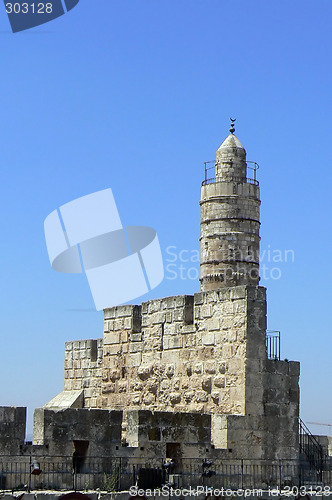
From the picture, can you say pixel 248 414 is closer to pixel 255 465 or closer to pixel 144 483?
pixel 255 465

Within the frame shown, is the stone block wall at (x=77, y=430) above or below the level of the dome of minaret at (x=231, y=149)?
below

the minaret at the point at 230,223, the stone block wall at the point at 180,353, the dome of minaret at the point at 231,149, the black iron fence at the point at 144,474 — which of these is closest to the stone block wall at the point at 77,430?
the black iron fence at the point at 144,474

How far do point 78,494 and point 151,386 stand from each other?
5215mm

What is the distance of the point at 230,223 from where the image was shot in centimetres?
3816

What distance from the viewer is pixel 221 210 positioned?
38312mm

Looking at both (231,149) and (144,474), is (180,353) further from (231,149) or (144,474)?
(231,149)

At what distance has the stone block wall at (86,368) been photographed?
22703 mm

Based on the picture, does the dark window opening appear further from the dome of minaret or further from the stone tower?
the dome of minaret

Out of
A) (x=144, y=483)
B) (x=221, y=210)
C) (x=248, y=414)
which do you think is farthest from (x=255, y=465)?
(x=221, y=210)

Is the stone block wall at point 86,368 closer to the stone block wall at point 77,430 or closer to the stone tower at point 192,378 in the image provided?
the stone tower at point 192,378

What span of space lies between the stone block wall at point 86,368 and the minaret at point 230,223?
13.6 metres

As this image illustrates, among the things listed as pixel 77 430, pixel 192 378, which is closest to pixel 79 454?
pixel 77 430

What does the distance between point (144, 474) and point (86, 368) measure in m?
6.72

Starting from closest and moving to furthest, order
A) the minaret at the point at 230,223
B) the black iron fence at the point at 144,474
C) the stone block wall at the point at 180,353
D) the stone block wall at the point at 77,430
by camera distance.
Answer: the black iron fence at the point at 144,474
the stone block wall at the point at 77,430
the stone block wall at the point at 180,353
the minaret at the point at 230,223
